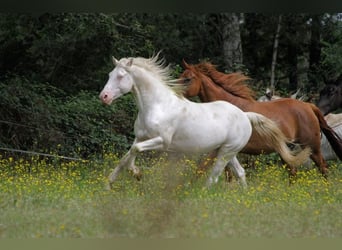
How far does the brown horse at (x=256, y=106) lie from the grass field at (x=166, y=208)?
152cm

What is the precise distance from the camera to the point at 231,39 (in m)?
18.4

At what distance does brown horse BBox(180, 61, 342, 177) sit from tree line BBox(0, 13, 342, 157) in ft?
11.5

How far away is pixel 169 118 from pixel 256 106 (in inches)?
95.8

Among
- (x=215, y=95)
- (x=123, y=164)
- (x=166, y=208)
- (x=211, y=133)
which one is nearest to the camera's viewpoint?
(x=166, y=208)

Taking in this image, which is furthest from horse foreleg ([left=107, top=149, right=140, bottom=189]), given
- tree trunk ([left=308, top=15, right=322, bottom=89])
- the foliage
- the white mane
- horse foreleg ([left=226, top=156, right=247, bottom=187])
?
tree trunk ([left=308, top=15, right=322, bottom=89])

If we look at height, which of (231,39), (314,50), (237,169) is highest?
(237,169)

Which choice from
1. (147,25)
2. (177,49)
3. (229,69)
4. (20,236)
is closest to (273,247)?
(20,236)

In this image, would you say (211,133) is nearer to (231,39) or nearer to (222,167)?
(222,167)

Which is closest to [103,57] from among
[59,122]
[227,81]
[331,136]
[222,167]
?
[59,122]

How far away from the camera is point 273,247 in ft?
12.9

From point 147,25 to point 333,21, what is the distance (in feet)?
15.4

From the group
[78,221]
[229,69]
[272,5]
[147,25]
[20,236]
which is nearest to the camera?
[272,5]

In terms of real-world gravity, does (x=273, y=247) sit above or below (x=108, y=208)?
above

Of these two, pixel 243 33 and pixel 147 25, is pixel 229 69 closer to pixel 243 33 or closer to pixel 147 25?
pixel 147 25
